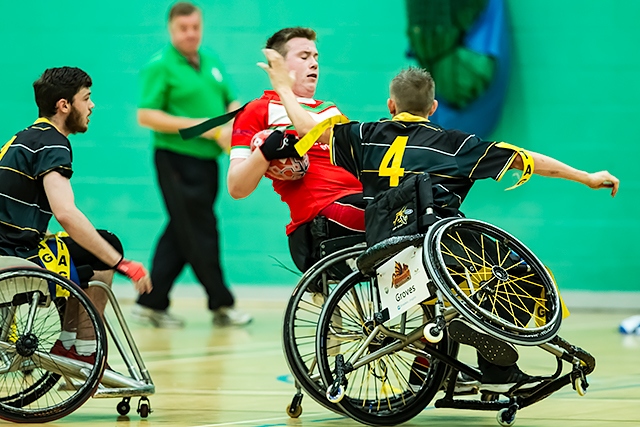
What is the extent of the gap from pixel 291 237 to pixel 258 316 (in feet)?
11.1

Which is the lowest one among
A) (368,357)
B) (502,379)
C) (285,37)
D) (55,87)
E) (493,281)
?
(502,379)

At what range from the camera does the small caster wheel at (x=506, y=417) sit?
3632 millimetres

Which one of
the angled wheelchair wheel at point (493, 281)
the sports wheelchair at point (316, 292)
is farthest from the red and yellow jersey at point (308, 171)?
the angled wheelchair wheel at point (493, 281)

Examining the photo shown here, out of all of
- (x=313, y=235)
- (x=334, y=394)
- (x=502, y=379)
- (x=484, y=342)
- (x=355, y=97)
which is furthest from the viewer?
(x=355, y=97)

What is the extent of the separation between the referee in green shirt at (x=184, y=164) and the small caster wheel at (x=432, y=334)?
3.72m

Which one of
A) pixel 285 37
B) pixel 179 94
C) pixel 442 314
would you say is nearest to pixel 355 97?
pixel 179 94

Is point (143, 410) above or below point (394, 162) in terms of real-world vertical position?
below

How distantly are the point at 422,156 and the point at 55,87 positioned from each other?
127cm

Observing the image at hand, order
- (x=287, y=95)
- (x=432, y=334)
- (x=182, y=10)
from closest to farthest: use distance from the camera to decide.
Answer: (x=432, y=334) < (x=287, y=95) < (x=182, y=10)

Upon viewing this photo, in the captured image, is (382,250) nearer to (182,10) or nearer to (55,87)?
(55,87)

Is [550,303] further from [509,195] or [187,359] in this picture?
[509,195]

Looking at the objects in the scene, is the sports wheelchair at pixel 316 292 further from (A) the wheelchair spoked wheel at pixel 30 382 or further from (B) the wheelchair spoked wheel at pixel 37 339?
(A) the wheelchair spoked wheel at pixel 30 382

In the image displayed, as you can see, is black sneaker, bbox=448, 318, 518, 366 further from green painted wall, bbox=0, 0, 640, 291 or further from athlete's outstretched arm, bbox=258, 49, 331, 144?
green painted wall, bbox=0, 0, 640, 291

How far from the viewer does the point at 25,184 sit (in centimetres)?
379
